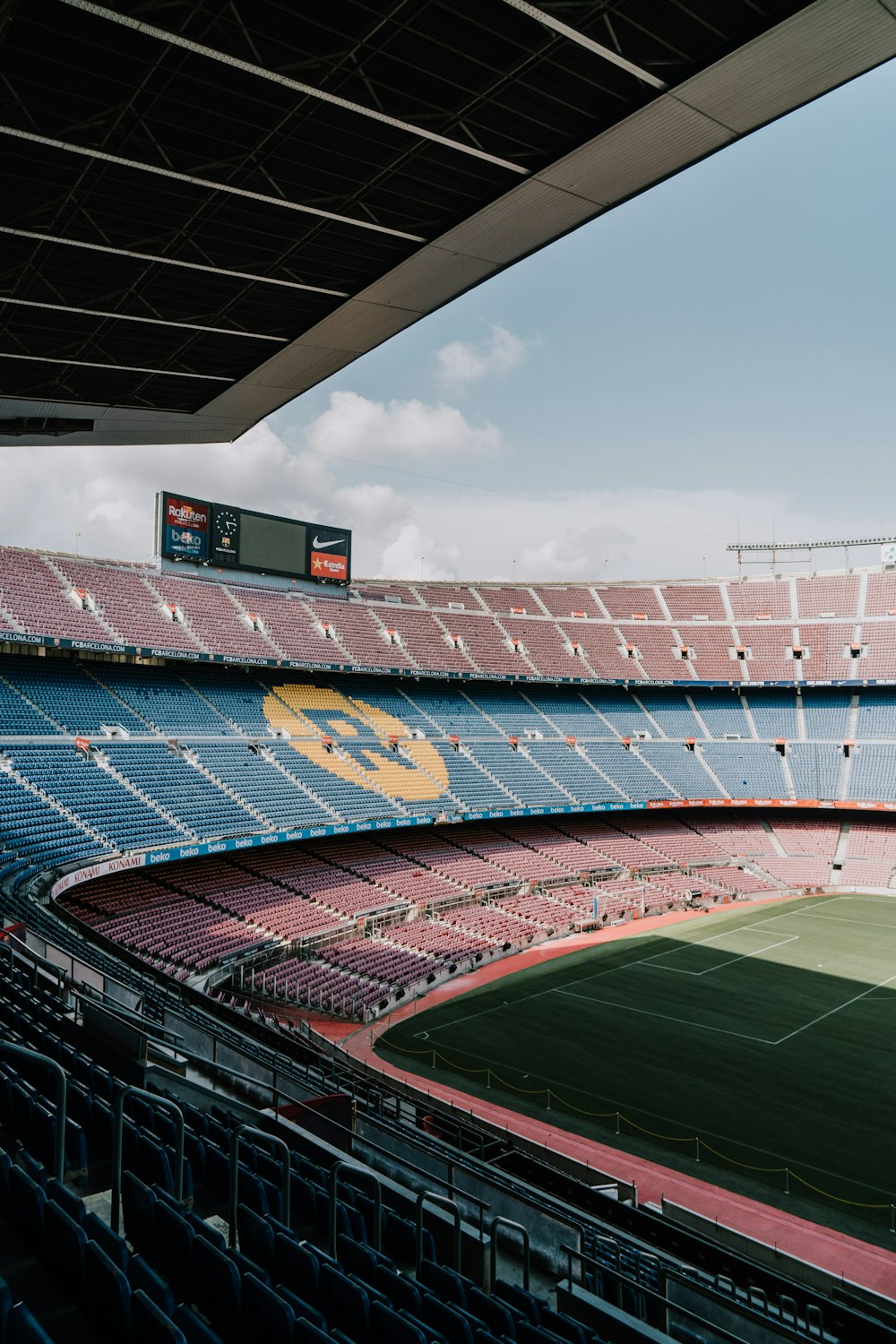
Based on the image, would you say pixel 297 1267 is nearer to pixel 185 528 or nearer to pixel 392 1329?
pixel 392 1329

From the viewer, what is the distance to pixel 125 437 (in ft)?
52.5

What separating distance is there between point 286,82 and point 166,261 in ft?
11.4

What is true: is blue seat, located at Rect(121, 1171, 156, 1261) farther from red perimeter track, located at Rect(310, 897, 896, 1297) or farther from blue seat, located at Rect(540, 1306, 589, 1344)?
red perimeter track, located at Rect(310, 897, 896, 1297)

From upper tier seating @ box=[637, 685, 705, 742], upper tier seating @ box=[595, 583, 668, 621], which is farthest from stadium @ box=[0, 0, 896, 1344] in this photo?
upper tier seating @ box=[595, 583, 668, 621]

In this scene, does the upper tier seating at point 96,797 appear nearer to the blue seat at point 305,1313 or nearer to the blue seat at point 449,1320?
the blue seat at point 449,1320

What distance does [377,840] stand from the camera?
44.7 m

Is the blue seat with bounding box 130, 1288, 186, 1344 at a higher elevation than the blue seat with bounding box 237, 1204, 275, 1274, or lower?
higher

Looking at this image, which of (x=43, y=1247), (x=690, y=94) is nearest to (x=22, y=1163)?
(x=43, y=1247)

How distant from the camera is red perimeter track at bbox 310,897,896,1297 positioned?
54.0ft

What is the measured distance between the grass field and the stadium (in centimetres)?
18

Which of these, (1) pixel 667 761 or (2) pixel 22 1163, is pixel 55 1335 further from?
(1) pixel 667 761

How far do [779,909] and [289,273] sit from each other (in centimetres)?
4545

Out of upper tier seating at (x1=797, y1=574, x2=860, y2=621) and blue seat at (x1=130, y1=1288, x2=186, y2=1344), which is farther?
upper tier seating at (x1=797, y1=574, x2=860, y2=621)

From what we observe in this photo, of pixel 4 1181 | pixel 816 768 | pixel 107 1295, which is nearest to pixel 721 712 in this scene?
pixel 816 768
